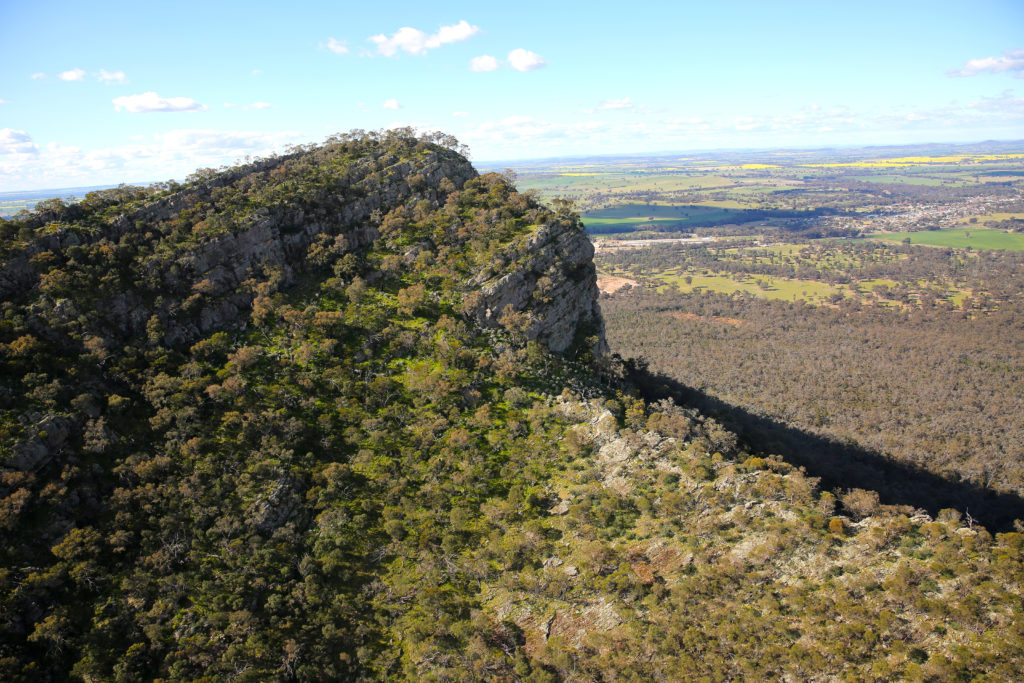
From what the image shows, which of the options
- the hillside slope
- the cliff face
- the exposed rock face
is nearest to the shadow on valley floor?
the hillside slope

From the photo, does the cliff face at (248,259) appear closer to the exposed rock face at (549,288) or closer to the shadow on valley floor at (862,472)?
the exposed rock face at (549,288)

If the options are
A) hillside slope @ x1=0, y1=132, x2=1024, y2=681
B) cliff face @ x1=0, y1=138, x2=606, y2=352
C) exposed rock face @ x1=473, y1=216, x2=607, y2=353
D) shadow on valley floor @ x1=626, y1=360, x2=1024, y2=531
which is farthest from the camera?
exposed rock face @ x1=473, y1=216, x2=607, y2=353

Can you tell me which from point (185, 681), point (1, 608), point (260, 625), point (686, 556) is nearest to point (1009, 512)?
point (686, 556)

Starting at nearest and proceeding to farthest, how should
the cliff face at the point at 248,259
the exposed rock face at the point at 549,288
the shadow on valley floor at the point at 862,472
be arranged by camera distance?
the cliff face at the point at 248,259 → the shadow on valley floor at the point at 862,472 → the exposed rock face at the point at 549,288

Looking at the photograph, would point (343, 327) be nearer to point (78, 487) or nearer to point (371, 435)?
point (371, 435)

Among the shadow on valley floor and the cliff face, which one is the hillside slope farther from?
the shadow on valley floor

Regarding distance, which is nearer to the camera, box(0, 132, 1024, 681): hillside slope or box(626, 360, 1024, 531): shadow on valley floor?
box(0, 132, 1024, 681): hillside slope

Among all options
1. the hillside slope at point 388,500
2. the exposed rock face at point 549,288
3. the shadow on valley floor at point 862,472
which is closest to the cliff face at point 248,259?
the exposed rock face at point 549,288

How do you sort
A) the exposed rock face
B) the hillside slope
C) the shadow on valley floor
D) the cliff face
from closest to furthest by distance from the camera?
the hillside slope < the cliff face < the shadow on valley floor < the exposed rock face
